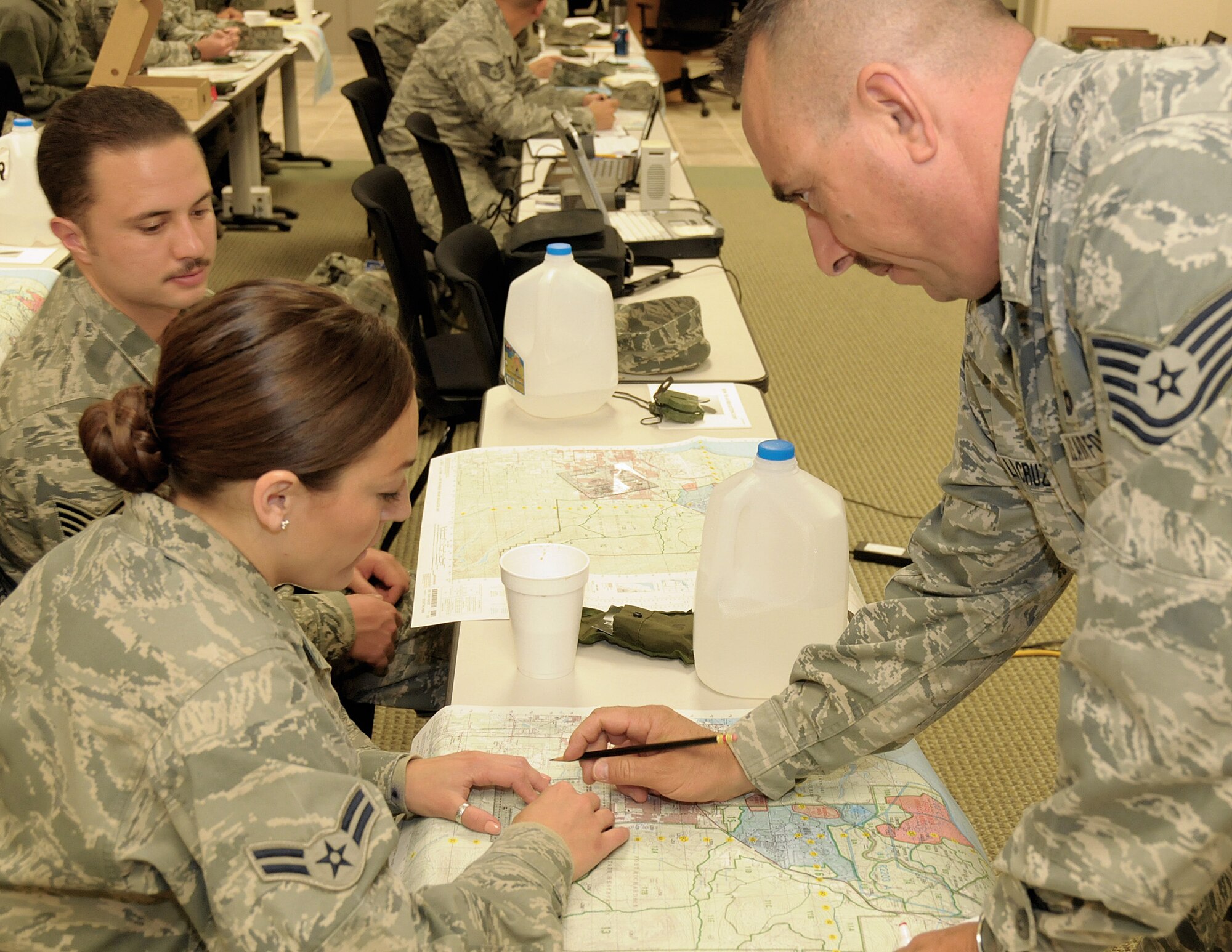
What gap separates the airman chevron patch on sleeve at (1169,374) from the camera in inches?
25.1

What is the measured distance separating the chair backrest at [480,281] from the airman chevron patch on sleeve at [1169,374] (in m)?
1.87

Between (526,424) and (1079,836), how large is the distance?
134cm

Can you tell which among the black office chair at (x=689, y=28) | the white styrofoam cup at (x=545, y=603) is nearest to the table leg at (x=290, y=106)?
the black office chair at (x=689, y=28)

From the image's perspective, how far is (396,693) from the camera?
1.72m

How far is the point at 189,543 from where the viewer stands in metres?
0.98

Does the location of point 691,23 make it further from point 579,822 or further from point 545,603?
point 579,822

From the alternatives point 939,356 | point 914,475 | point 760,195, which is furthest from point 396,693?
point 760,195

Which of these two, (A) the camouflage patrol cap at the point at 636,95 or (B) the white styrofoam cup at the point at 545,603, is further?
(A) the camouflage patrol cap at the point at 636,95

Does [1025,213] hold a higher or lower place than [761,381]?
higher

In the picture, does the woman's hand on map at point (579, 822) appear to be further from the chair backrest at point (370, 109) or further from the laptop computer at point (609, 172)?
the chair backrest at point (370, 109)

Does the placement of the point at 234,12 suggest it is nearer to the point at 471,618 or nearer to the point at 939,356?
the point at 939,356

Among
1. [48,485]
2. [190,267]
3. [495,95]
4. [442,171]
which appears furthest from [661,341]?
[495,95]

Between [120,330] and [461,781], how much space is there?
1008 millimetres

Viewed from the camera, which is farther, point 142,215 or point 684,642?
point 142,215
